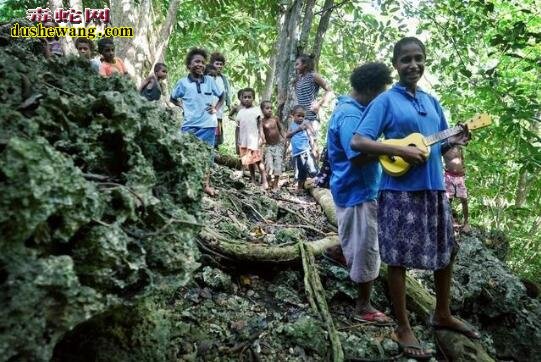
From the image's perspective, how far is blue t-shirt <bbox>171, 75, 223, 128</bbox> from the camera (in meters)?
5.84

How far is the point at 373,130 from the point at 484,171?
21.6 feet

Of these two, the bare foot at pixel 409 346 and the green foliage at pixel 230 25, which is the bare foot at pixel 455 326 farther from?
the green foliage at pixel 230 25

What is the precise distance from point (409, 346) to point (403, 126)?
4.66 feet

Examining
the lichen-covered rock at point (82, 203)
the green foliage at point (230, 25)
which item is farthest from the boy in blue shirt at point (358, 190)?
the green foliage at point (230, 25)

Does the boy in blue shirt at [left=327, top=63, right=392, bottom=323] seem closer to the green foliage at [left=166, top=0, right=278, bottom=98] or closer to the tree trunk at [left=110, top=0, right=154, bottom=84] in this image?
the tree trunk at [left=110, top=0, right=154, bottom=84]

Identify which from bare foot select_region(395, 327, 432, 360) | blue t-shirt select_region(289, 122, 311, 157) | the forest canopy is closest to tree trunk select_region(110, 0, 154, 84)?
the forest canopy

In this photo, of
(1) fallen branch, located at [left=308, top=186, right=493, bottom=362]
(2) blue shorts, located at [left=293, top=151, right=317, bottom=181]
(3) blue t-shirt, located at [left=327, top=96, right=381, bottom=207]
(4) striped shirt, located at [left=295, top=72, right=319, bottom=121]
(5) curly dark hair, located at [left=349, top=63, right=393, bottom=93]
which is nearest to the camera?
(1) fallen branch, located at [left=308, top=186, right=493, bottom=362]

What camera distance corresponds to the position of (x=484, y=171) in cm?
849

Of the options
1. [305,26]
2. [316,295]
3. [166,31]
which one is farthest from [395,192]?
[305,26]

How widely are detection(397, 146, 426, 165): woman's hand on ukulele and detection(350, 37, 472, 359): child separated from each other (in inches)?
1.4

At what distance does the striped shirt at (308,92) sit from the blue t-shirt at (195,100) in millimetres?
2378

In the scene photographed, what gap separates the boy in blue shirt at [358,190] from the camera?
3279 mm

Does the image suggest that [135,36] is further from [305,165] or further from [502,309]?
[502,309]

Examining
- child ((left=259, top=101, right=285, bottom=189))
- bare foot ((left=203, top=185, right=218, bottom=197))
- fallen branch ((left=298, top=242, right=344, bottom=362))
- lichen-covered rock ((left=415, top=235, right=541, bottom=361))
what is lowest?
lichen-covered rock ((left=415, top=235, right=541, bottom=361))
